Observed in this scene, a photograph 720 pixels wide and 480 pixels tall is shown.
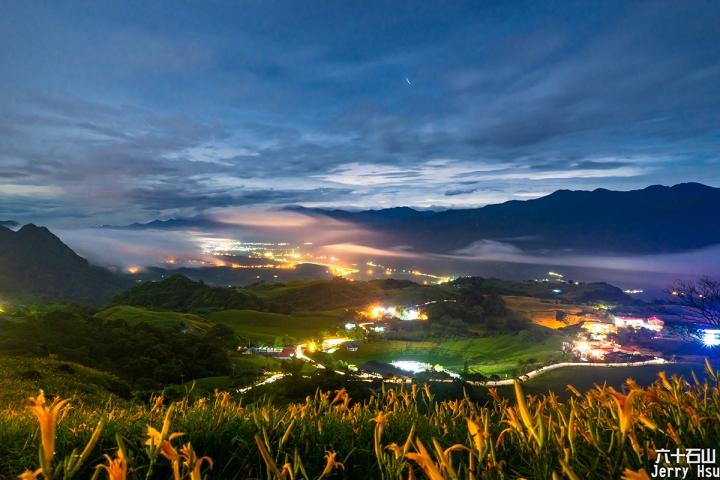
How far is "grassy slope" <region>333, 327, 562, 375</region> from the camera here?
58.6 m

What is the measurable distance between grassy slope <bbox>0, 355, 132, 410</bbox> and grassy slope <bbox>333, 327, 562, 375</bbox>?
37.0 m

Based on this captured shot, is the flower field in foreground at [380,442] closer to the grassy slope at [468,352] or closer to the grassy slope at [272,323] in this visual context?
the grassy slope at [468,352]

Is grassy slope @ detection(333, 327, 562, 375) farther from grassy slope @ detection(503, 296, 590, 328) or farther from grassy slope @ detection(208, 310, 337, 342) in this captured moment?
grassy slope @ detection(503, 296, 590, 328)

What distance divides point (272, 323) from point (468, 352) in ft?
156

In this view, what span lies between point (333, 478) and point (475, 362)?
62.5 m

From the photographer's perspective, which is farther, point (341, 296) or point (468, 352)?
point (341, 296)

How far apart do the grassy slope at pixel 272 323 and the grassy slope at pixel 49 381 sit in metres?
56.9

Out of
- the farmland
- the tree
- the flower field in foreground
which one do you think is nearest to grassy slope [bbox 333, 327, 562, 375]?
the farmland

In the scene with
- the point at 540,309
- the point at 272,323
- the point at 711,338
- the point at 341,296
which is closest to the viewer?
the point at 711,338

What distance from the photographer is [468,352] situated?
67188 mm

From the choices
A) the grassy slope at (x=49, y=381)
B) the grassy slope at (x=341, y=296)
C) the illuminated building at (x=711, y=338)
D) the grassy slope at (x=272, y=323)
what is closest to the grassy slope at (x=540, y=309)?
the grassy slope at (x=341, y=296)

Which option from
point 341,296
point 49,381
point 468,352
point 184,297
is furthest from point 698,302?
point 184,297

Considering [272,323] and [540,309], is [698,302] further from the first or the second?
[540,309]

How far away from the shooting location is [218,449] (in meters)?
2.48
